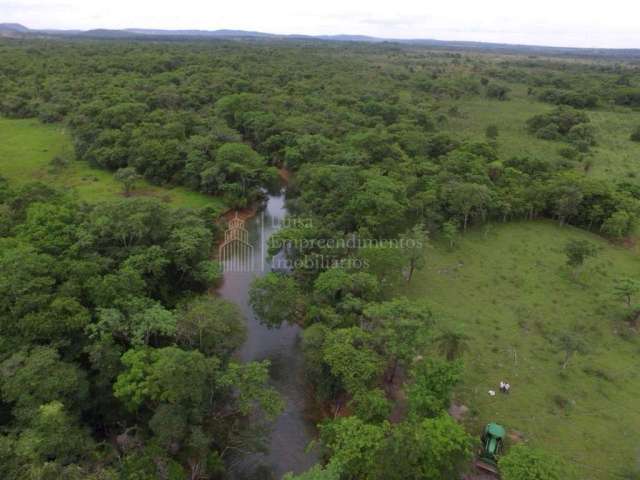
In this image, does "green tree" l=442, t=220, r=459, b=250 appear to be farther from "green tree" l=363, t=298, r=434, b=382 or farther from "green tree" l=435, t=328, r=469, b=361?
"green tree" l=435, t=328, r=469, b=361

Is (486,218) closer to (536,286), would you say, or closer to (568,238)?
(568,238)

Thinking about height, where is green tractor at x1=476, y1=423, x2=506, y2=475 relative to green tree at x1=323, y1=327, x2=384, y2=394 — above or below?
below

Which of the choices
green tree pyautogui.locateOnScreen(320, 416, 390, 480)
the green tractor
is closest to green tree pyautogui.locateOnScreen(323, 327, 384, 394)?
green tree pyautogui.locateOnScreen(320, 416, 390, 480)

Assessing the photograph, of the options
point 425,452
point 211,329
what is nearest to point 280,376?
point 211,329

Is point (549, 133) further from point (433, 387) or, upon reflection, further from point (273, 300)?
point (433, 387)

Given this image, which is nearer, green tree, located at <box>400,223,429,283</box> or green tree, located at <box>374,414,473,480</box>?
green tree, located at <box>374,414,473,480</box>

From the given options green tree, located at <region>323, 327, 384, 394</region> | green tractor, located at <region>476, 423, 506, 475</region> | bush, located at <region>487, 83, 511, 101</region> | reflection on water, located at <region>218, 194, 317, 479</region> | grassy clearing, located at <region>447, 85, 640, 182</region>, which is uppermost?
bush, located at <region>487, 83, 511, 101</region>

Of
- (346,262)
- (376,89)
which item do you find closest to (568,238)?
(346,262)
